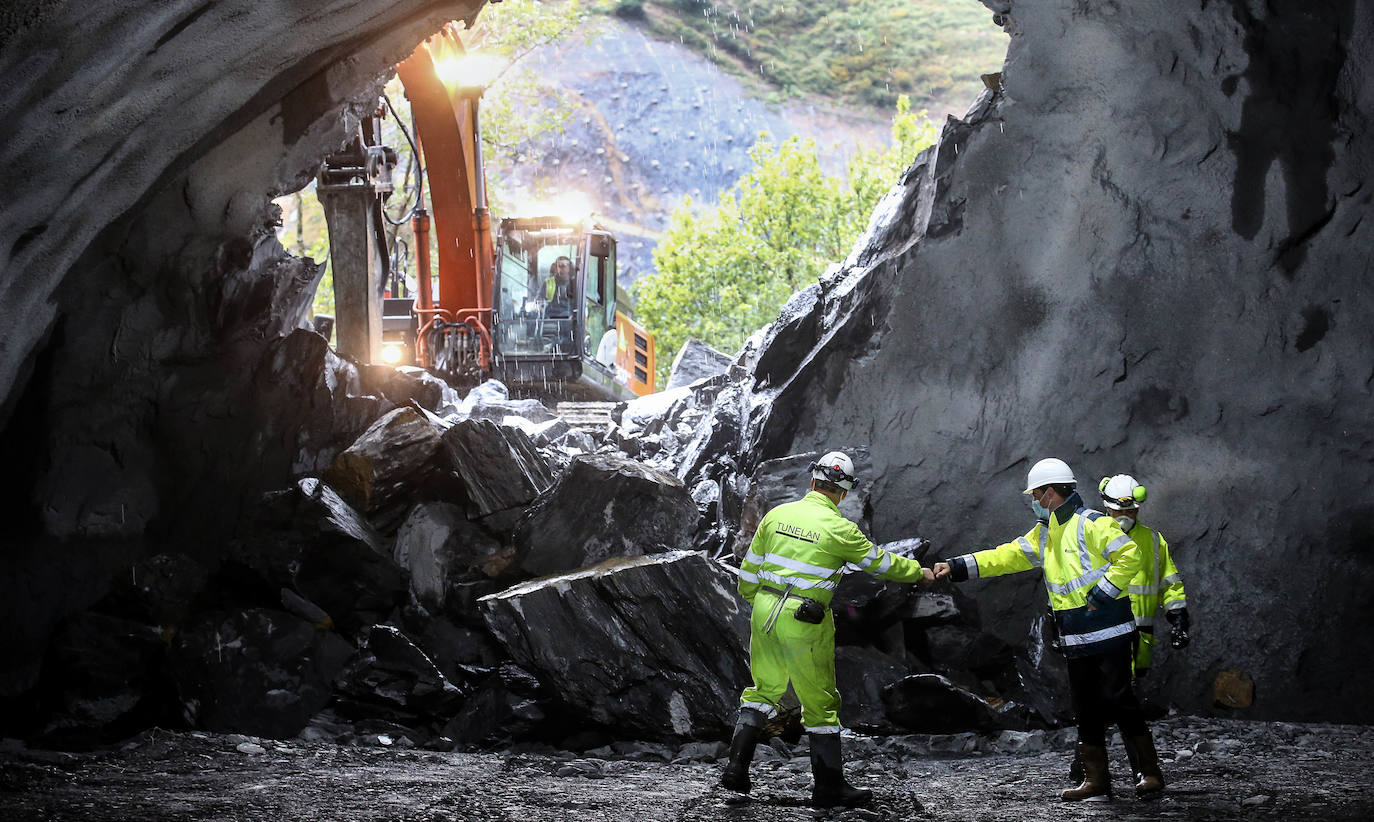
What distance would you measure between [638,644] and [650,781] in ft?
3.73

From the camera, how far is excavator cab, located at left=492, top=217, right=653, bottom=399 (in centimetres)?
1573

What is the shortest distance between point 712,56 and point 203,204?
52.5m

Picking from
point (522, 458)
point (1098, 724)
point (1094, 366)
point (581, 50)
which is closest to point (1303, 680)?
point (1094, 366)

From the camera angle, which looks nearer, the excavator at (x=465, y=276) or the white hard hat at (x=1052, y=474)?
the white hard hat at (x=1052, y=474)

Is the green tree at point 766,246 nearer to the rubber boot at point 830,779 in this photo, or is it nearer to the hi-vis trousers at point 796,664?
the hi-vis trousers at point 796,664

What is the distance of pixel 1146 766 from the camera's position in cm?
474

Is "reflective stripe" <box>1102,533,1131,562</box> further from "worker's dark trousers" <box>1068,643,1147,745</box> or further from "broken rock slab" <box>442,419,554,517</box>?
"broken rock slab" <box>442,419,554,517</box>

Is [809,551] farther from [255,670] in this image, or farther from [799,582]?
[255,670]

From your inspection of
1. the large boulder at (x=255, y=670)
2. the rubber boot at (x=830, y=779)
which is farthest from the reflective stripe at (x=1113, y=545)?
the large boulder at (x=255, y=670)

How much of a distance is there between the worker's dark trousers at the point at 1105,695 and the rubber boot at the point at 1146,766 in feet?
0.12

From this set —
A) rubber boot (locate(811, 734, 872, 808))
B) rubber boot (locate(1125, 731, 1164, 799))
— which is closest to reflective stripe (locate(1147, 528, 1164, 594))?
rubber boot (locate(1125, 731, 1164, 799))

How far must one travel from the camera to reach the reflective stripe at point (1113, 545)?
15.4ft

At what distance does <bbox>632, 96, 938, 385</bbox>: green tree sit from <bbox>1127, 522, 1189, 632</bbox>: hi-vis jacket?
2296 centimetres

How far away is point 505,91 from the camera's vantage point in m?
31.5
